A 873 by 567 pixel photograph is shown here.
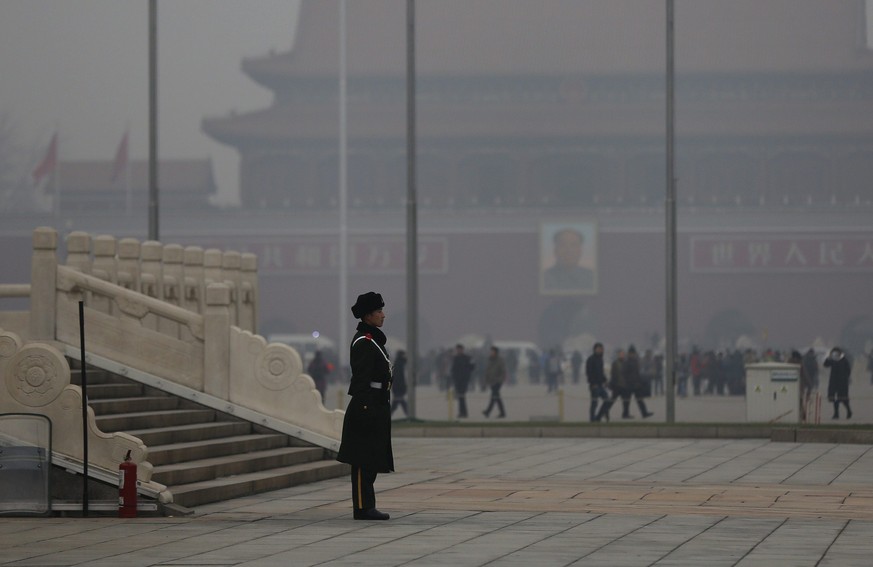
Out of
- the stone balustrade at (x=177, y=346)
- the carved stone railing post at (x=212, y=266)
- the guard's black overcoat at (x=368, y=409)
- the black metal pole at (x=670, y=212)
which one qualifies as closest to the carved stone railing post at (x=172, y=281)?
the carved stone railing post at (x=212, y=266)

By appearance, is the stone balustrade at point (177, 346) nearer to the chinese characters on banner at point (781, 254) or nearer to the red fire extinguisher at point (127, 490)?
the red fire extinguisher at point (127, 490)

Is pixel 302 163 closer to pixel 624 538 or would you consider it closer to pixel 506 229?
pixel 506 229

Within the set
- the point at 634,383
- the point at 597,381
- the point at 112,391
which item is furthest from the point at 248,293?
the point at 634,383

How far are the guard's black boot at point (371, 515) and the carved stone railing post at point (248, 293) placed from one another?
5.95m

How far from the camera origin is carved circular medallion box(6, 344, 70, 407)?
29.9ft

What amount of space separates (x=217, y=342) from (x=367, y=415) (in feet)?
8.83

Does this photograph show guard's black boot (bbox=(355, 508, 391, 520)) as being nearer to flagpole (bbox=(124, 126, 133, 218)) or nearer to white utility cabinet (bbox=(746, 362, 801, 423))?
white utility cabinet (bbox=(746, 362, 801, 423))

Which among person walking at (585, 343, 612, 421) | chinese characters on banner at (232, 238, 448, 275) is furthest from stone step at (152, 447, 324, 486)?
chinese characters on banner at (232, 238, 448, 275)

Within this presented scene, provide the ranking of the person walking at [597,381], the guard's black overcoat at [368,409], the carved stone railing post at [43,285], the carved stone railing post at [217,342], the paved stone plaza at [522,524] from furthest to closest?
1. the person walking at [597,381]
2. the carved stone railing post at [217,342]
3. the carved stone railing post at [43,285]
4. the guard's black overcoat at [368,409]
5. the paved stone plaza at [522,524]

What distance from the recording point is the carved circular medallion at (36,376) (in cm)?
912

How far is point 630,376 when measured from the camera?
22828 mm

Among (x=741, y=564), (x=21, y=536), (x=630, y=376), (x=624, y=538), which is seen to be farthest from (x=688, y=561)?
(x=630, y=376)

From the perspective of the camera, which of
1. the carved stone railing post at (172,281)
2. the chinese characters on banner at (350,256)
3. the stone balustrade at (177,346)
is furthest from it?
the chinese characters on banner at (350,256)

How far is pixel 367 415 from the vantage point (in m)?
8.67
